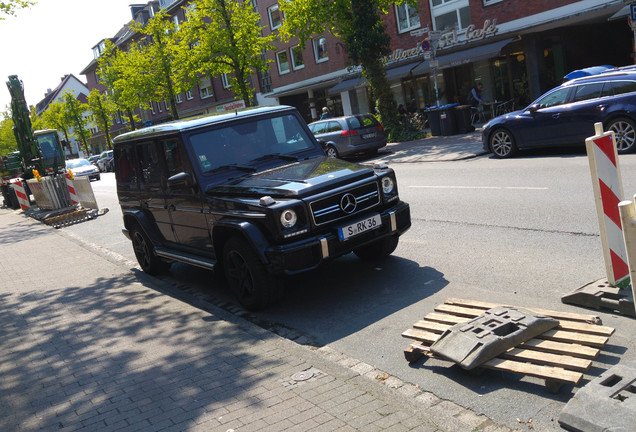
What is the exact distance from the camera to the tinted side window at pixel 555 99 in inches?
527

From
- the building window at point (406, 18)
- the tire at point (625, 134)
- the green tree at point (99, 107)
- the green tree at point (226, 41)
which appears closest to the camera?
the tire at point (625, 134)

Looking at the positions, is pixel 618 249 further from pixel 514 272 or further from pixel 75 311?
pixel 75 311

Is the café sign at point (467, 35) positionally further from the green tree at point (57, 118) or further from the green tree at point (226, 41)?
the green tree at point (57, 118)

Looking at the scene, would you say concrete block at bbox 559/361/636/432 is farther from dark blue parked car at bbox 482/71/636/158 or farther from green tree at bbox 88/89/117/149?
green tree at bbox 88/89/117/149

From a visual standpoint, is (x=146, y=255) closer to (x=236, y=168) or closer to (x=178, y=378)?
(x=236, y=168)

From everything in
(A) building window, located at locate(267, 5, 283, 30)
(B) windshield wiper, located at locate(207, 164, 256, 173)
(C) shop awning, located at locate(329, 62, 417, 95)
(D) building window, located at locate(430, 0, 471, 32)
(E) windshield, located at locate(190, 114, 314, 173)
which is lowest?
(B) windshield wiper, located at locate(207, 164, 256, 173)

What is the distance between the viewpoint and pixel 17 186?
2330cm

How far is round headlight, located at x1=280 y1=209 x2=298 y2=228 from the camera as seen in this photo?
547 centimetres

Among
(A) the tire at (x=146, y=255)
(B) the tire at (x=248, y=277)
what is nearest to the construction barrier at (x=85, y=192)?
(A) the tire at (x=146, y=255)

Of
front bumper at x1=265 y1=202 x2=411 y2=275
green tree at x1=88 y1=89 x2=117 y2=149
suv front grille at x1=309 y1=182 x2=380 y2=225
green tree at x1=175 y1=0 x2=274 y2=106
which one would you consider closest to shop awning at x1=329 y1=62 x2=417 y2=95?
green tree at x1=175 y1=0 x2=274 y2=106

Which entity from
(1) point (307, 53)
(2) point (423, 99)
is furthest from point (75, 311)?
(1) point (307, 53)

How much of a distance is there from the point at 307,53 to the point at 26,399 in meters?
36.3

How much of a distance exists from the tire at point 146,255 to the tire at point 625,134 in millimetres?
9318

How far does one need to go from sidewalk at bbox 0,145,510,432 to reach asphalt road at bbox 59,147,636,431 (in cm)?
24
